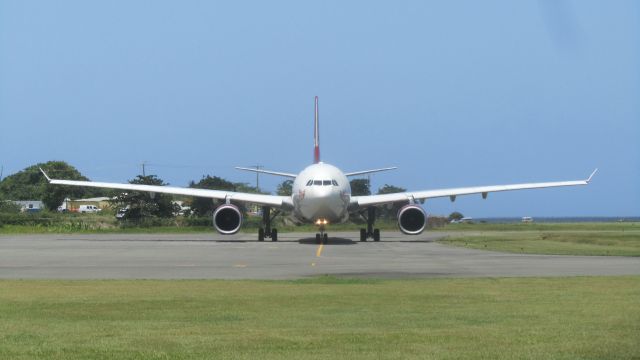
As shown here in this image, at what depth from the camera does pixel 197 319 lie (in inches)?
449

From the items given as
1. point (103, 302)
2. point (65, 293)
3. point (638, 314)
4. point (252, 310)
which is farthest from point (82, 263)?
point (638, 314)

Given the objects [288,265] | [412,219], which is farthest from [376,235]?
[288,265]

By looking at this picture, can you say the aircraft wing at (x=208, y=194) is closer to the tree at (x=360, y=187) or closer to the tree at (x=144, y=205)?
the tree at (x=144, y=205)

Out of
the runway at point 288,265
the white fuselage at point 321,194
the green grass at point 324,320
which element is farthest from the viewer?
the white fuselage at point 321,194

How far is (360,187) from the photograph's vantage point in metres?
115

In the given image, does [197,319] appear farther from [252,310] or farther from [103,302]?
[103,302]

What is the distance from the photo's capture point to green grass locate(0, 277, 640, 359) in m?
8.77

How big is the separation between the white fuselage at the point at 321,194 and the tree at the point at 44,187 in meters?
103

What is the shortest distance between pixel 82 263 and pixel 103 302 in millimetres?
12271

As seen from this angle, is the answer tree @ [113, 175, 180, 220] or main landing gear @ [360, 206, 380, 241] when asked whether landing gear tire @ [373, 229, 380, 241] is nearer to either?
main landing gear @ [360, 206, 380, 241]

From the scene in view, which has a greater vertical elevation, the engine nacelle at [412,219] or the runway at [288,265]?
the engine nacelle at [412,219]

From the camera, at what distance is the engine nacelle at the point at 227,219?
45.0m

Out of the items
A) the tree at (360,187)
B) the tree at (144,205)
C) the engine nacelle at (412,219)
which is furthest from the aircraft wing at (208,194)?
the tree at (360,187)

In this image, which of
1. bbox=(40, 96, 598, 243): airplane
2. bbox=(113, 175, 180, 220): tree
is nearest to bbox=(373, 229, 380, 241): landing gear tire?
bbox=(40, 96, 598, 243): airplane
